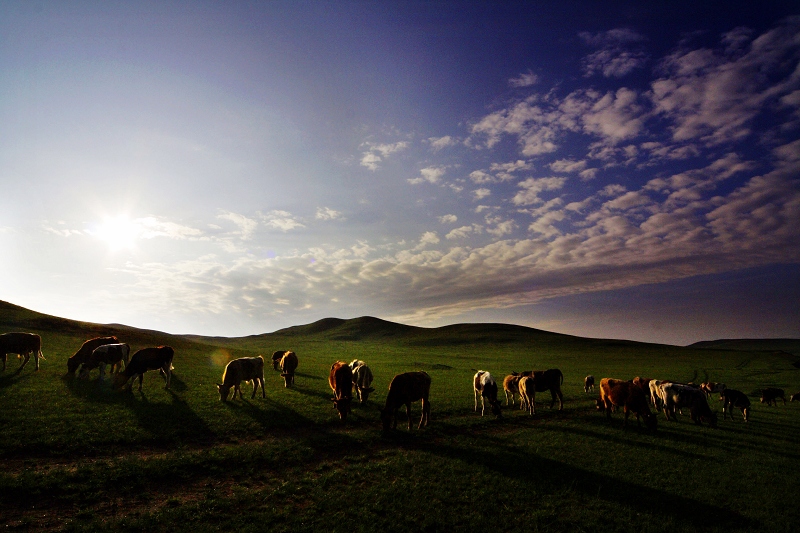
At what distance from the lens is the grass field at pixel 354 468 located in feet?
31.8

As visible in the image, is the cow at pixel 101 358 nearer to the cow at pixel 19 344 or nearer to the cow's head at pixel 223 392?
the cow at pixel 19 344

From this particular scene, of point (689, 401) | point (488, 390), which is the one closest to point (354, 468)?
point (488, 390)

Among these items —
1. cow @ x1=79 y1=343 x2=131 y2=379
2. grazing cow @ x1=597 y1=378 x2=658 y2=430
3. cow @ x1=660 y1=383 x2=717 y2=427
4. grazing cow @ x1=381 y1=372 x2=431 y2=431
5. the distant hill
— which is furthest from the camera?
the distant hill

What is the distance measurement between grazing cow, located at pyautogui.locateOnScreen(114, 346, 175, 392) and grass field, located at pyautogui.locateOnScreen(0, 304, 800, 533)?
1.13 meters

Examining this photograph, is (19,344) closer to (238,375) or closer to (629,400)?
(238,375)

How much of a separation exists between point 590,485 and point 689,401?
1541 centimetres

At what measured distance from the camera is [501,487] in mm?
11594

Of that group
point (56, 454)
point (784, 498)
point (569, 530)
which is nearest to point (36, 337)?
point (56, 454)

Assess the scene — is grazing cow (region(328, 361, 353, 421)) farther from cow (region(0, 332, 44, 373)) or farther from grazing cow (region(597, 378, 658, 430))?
cow (region(0, 332, 44, 373))

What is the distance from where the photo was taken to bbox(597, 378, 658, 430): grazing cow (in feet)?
64.7

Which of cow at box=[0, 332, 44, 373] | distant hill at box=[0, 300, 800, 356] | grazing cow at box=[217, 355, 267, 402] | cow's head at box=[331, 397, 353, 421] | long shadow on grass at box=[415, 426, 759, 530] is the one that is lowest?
long shadow on grass at box=[415, 426, 759, 530]

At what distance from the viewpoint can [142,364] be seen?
21938 mm

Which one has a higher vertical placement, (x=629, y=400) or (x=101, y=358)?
(x=101, y=358)

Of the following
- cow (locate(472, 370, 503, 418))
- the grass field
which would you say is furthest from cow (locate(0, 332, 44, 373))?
cow (locate(472, 370, 503, 418))
